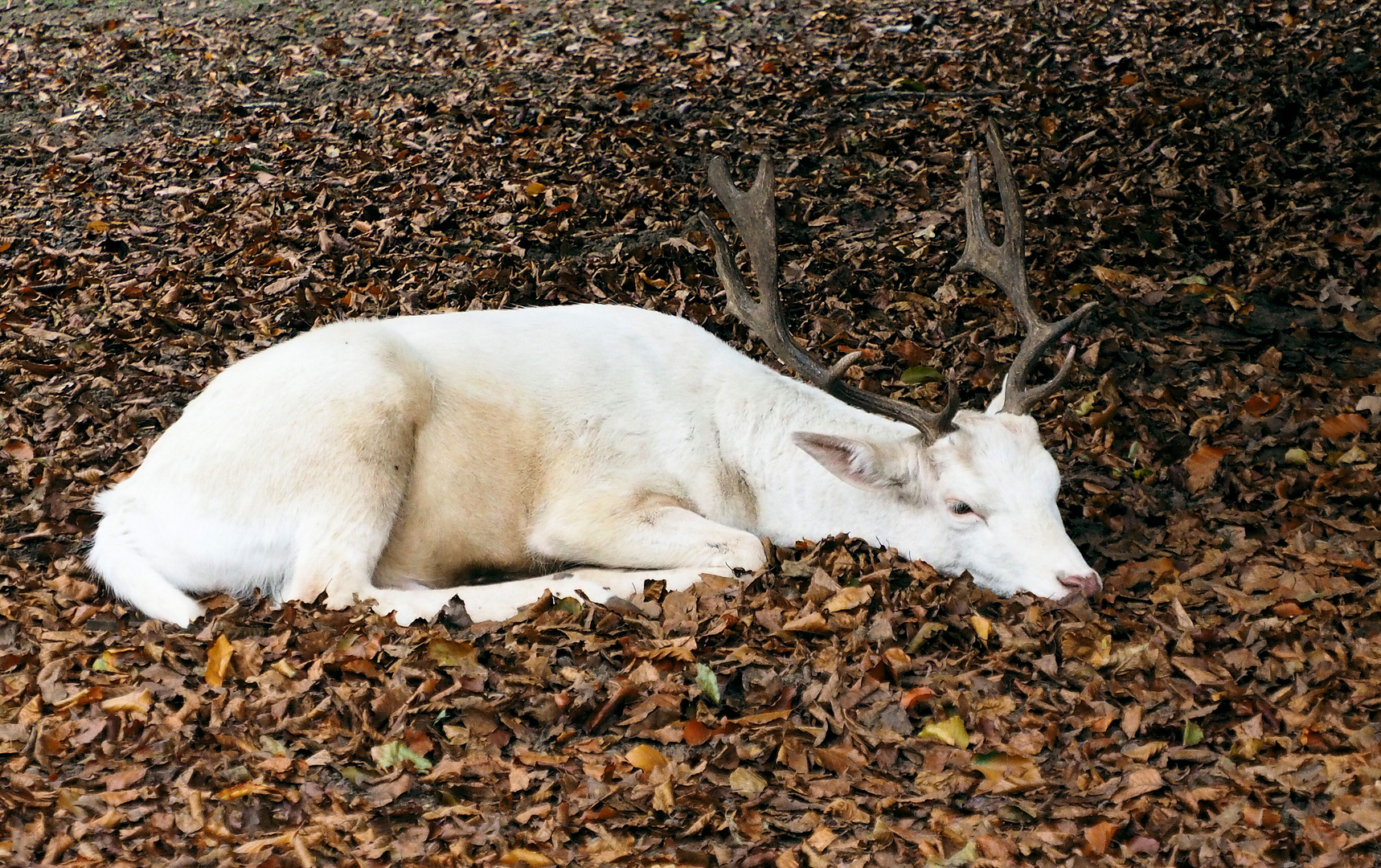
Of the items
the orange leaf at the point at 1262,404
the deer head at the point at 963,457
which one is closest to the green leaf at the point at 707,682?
the deer head at the point at 963,457

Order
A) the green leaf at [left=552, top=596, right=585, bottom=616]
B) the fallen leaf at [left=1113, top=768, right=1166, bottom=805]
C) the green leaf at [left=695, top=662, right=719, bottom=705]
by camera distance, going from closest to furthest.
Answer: the fallen leaf at [left=1113, top=768, right=1166, bottom=805] → the green leaf at [left=695, top=662, right=719, bottom=705] → the green leaf at [left=552, top=596, right=585, bottom=616]

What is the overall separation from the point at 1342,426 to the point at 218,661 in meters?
5.55

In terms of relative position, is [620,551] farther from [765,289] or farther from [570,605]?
[765,289]

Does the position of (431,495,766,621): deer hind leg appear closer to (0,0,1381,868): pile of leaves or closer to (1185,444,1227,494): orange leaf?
(0,0,1381,868): pile of leaves

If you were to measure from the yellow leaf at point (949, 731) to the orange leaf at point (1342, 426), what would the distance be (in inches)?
126

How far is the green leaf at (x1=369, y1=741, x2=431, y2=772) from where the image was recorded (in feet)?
14.3

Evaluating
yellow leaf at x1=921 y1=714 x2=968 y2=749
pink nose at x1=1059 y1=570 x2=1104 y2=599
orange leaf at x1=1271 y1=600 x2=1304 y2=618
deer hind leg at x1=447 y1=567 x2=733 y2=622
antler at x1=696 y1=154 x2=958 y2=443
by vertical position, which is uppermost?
antler at x1=696 y1=154 x2=958 y2=443

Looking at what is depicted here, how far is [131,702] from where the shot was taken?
470 cm

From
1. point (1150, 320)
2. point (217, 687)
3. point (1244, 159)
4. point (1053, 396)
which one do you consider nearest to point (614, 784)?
point (217, 687)

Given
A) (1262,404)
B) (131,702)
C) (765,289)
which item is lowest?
(131,702)

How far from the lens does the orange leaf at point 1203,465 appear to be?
620 centimetres

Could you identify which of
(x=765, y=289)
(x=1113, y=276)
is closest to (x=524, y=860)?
(x=765, y=289)

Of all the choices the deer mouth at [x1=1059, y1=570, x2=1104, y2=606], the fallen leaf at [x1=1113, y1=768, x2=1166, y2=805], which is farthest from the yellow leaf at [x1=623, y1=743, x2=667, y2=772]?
the deer mouth at [x1=1059, y1=570, x2=1104, y2=606]

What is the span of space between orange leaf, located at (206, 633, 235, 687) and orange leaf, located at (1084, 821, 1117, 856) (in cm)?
322
